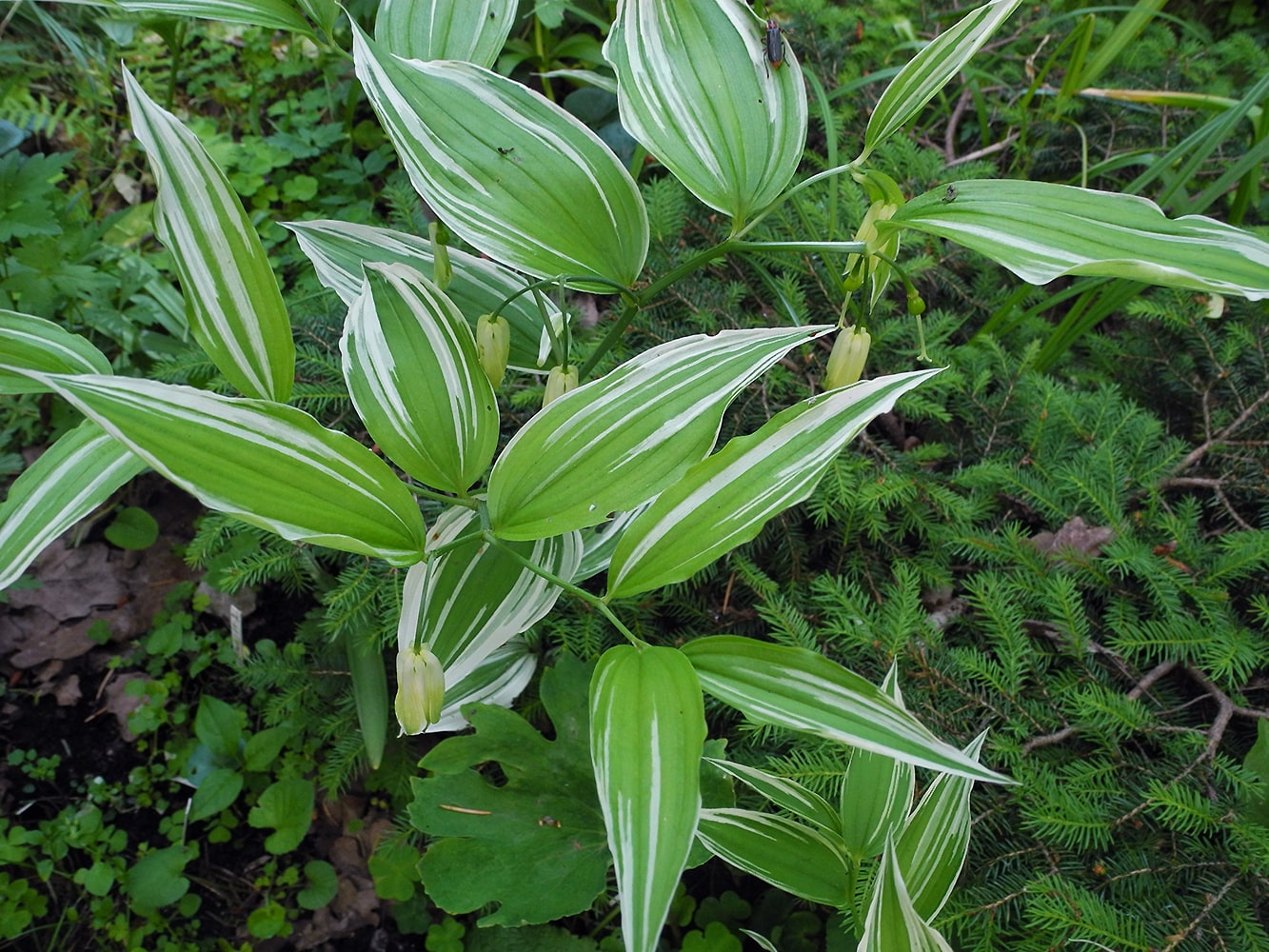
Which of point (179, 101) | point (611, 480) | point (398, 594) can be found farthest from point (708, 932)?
point (179, 101)

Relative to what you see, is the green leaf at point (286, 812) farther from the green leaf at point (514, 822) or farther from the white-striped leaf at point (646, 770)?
the white-striped leaf at point (646, 770)

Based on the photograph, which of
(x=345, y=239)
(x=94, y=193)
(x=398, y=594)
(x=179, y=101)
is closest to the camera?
(x=345, y=239)

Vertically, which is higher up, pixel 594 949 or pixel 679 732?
pixel 679 732

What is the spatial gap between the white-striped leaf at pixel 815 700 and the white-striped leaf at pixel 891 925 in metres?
0.17

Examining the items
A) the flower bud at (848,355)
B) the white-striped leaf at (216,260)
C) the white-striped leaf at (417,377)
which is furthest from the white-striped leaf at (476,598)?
the flower bud at (848,355)

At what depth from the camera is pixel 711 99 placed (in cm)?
83

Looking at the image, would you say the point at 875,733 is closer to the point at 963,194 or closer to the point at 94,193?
the point at 963,194

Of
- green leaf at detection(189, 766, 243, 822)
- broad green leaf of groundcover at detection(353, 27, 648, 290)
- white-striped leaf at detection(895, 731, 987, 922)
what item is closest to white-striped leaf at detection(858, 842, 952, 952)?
white-striped leaf at detection(895, 731, 987, 922)

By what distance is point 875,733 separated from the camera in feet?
1.95

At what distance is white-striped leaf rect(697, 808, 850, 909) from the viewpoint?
850 millimetres

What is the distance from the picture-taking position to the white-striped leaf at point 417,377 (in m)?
0.73

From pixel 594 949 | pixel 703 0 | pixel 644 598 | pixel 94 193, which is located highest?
pixel 703 0

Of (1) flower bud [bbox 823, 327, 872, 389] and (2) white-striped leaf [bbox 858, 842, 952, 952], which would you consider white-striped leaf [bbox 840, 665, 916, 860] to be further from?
(1) flower bud [bbox 823, 327, 872, 389]

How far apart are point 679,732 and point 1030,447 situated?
950mm
